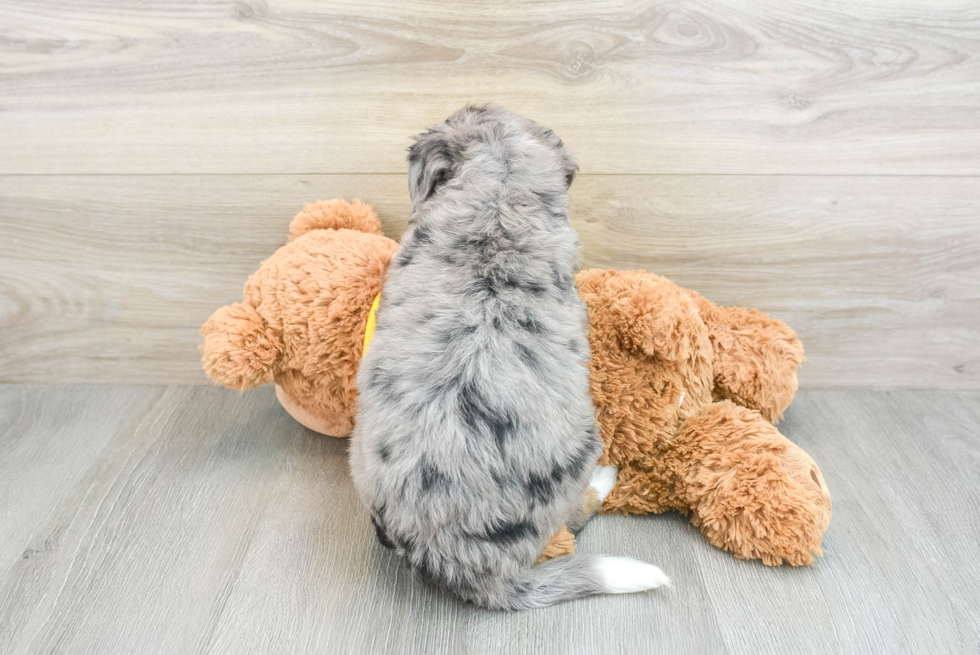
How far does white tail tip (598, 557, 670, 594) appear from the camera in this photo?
0.99m

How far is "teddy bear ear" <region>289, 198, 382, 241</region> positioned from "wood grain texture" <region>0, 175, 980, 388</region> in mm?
51

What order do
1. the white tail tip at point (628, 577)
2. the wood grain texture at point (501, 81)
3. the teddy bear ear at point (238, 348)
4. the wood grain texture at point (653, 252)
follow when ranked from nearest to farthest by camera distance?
the white tail tip at point (628, 577), the teddy bear ear at point (238, 348), the wood grain texture at point (501, 81), the wood grain texture at point (653, 252)

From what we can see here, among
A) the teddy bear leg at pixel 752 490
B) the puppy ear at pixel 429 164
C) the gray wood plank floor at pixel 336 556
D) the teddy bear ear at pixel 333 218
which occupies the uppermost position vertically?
the puppy ear at pixel 429 164

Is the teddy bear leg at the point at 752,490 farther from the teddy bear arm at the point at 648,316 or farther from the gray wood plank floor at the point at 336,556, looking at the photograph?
the teddy bear arm at the point at 648,316

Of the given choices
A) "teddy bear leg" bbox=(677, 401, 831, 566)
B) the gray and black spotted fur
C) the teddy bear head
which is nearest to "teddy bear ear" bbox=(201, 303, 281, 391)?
the teddy bear head

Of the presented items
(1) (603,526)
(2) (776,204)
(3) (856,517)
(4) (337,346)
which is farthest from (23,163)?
(3) (856,517)

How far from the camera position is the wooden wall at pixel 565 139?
1.24m

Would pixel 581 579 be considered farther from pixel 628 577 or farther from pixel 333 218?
pixel 333 218

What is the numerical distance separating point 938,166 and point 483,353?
104cm

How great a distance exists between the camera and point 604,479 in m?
1.16

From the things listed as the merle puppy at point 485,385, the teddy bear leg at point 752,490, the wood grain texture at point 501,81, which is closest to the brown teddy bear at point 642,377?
the teddy bear leg at point 752,490

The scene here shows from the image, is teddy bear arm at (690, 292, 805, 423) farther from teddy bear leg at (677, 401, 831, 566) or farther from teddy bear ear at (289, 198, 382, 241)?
teddy bear ear at (289, 198, 382, 241)

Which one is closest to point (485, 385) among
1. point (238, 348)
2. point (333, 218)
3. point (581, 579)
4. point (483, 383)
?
point (483, 383)

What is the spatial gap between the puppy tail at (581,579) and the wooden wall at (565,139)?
24.8 inches
